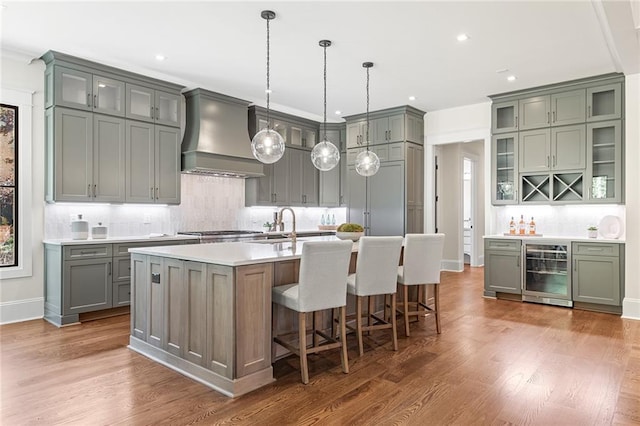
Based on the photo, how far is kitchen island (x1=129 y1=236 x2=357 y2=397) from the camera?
9.11ft

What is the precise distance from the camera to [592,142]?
5336 mm

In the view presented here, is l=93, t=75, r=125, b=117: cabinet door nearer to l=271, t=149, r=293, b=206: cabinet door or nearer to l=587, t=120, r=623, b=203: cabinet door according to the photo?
l=271, t=149, r=293, b=206: cabinet door

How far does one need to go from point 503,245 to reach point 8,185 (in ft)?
20.7

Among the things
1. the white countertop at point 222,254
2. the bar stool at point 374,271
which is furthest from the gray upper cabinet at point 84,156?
the bar stool at point 374,271

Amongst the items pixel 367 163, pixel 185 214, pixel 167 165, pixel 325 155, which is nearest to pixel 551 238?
pixel 367 163

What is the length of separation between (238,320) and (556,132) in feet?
16.7

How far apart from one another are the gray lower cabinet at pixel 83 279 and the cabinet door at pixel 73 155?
0.64m

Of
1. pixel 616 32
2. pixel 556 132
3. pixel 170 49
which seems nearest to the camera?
pixel 616 32

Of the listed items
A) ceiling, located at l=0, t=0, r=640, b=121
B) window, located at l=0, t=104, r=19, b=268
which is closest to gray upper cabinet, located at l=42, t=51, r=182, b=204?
ceiling, located at l=0, t=0, r=640, b=121

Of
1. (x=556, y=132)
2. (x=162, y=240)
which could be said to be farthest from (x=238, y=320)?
(x=556, y=132)

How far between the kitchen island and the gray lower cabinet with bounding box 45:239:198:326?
150cm

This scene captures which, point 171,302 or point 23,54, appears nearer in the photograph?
point 171,302

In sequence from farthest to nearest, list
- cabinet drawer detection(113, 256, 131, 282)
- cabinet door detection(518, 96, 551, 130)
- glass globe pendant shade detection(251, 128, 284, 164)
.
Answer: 1. cabinet door detection(518, 96, 551, 130)
2. cabinet drawer detection(113, 256, 131, 282)
3. glass globe pendant shade detection(251, 128, 284, 164)

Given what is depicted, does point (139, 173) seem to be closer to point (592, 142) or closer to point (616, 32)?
point (616, 32)
